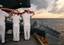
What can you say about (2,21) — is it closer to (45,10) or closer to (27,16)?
(27,16)

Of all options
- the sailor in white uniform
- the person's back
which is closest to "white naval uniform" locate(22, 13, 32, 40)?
the sailor in white uniform

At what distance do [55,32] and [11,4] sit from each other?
18.8 inches

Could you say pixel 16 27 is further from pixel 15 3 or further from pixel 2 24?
pixel 15 3

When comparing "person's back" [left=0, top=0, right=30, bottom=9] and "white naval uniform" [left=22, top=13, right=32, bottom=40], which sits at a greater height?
"person's back" [left=0, top=0, right=30, bottom=9]

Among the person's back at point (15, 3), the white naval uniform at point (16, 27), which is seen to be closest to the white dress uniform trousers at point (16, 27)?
the white naval uniform at point (16, 27)

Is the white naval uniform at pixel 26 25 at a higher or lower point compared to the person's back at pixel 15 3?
lower

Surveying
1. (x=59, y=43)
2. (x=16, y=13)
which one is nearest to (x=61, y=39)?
(x=59, y=43)

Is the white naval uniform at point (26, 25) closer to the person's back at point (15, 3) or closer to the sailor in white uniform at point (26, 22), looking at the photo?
the sailor in white uniform at point (26, 22)

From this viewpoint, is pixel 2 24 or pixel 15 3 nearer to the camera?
pixel 2 24

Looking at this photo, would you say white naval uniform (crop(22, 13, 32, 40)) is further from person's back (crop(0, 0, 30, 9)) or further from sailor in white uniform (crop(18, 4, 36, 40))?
person's back (crop(0, 0, 30, 9))

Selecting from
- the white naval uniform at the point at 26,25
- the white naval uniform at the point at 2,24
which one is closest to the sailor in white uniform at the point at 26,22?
the white naval uniform at the point at 26,25

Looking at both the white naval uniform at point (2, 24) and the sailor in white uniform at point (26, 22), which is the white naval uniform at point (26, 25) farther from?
the white naval uniform at point (2, 24)

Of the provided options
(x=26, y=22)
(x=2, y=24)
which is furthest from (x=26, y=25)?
(x=2, y=24)

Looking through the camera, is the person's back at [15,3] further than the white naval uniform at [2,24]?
Yes
